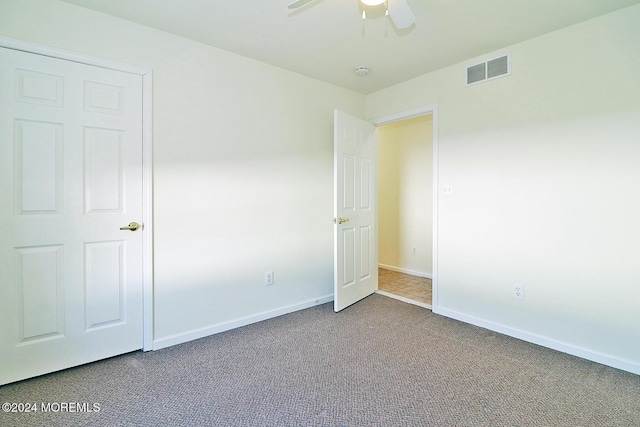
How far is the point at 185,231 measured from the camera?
2.43 metres

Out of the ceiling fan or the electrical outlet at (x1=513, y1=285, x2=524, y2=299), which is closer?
the ceiling fan

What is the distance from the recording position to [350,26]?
2.21 m

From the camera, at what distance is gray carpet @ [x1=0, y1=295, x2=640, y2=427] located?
5.19ft

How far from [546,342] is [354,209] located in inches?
77.9

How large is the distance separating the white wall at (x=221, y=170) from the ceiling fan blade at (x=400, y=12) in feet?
4.88

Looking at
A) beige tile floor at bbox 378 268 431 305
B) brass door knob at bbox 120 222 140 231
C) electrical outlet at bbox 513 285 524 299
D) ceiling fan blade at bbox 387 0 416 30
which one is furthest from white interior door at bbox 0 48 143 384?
electrical outlet at bbox 513 285 524 299

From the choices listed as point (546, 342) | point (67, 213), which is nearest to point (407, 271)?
point (546, 342)

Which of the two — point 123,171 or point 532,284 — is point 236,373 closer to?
point 123,171

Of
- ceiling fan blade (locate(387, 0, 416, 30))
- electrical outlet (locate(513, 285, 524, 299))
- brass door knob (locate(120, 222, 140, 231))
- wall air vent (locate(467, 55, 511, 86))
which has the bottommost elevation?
electrical outlet (locate(513, 285, 524, 299))

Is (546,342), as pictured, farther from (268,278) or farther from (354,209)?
(268,278)

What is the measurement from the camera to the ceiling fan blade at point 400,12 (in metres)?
1.58

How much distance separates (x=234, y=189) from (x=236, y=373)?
145cm

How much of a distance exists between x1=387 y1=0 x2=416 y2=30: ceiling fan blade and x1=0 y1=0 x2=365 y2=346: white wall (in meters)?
1.49

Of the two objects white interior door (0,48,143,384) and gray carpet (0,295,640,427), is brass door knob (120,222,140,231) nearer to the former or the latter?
white interior door (0,48,143,384)
